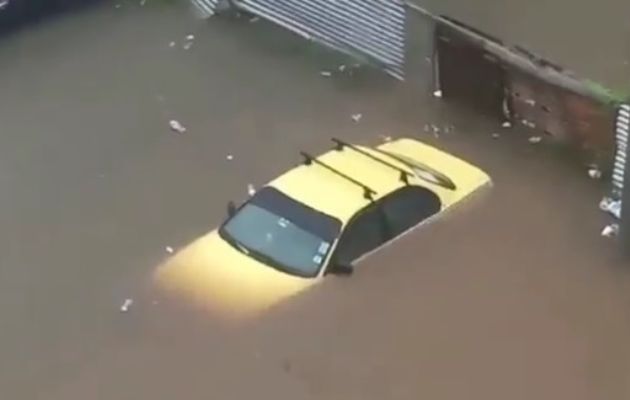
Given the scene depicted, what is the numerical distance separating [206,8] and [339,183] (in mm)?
2995

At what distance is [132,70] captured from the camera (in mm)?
10609

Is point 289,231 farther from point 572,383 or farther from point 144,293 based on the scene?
point 572,383

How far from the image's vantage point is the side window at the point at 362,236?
8375 mm

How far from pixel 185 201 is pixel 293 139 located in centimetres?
92

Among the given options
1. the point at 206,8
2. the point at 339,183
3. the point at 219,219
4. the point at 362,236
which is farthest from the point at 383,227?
the point at 206,8

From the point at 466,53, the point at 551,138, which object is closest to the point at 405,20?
the point at 466,53

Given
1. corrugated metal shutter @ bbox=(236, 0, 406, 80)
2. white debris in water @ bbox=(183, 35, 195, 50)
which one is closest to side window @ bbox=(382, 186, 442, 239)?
corrugated metal shutter @ bbox=(236, 0, 406, 80)

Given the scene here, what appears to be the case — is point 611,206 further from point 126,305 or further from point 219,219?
point 126,305

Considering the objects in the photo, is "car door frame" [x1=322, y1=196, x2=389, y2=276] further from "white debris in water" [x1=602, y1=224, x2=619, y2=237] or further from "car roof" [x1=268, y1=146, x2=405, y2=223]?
"white debris in water" [x1=602, y1=224, x2=619, y2=237]

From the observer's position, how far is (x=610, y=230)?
8750 millimetres

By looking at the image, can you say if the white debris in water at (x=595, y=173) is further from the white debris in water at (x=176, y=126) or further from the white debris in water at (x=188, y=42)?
the white debris in water at (x=188, y=42)

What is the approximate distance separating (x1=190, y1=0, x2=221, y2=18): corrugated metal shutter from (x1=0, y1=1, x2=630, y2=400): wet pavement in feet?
0.63

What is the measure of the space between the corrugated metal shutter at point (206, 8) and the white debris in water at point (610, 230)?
3700 mm

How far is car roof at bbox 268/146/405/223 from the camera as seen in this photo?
845 cm
